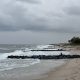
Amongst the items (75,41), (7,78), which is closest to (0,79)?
(7,78)

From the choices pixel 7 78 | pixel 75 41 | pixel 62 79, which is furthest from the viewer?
pixel 75 41

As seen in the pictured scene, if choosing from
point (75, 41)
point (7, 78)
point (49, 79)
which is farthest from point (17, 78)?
point (75, 41)

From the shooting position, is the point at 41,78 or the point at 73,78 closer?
the point at 73,78

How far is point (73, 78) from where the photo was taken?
725 inches

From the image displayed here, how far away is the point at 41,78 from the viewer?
20016mm

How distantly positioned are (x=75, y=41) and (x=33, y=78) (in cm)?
12900

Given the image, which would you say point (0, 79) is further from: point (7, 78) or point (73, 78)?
point (73, 78)

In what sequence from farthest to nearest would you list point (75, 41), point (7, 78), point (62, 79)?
point (75, 41)
point (7, 78)
point (62, 79)

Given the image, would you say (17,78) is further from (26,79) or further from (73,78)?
(73,78)

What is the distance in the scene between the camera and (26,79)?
19281 mm

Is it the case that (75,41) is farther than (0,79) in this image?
Yes

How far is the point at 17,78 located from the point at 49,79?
8.70ft

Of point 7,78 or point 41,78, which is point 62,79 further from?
A: point 7,78

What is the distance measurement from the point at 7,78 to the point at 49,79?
3.45 meters
